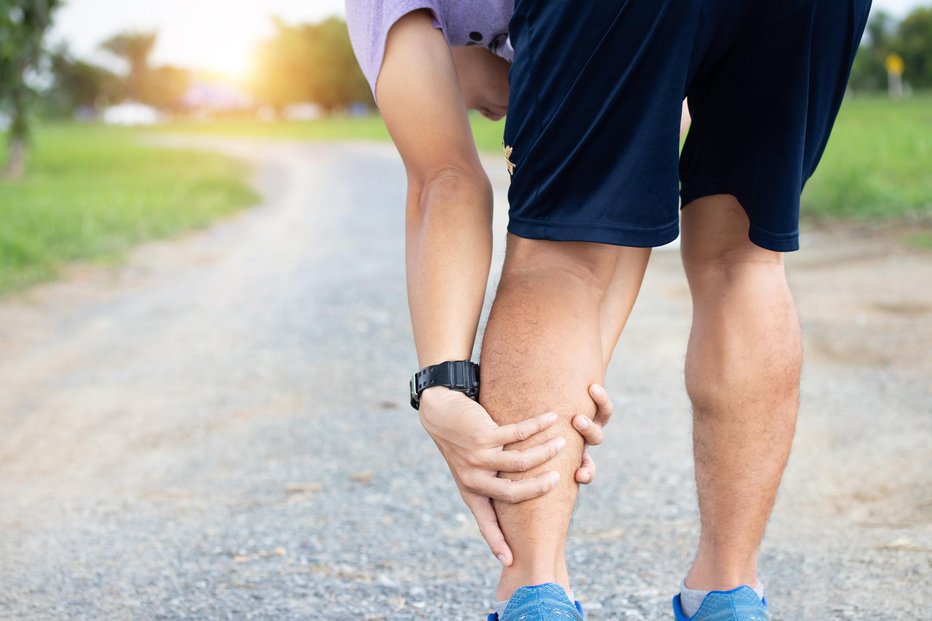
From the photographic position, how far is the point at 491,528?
1.20m

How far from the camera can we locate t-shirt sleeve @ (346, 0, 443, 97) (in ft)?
4.30

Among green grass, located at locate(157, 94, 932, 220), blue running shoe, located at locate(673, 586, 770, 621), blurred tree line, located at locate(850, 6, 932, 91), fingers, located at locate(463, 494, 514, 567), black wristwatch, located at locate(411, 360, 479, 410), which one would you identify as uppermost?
black wristwatch, located at locate(411, 360, 479, 410)

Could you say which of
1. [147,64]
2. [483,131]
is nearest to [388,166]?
[483,131]

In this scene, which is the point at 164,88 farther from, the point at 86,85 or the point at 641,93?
the point at 641,93

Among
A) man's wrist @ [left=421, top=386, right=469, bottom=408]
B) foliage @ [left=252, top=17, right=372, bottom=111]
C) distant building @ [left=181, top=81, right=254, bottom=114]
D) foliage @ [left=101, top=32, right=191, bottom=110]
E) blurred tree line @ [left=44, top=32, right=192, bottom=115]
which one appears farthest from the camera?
foliage @ [left=101, top=32, right=191, bottom=110]

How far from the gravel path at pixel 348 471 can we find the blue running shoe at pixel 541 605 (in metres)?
0.55

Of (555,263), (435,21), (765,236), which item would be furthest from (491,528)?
(435,21)

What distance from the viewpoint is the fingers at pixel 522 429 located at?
115cm

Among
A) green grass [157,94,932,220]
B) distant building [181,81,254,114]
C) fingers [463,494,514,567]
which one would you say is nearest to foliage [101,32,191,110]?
distant building [181,81,254,114]

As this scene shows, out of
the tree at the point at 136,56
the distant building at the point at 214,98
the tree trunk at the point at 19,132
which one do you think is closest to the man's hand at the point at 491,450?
the tree trunk at the point at 19,132

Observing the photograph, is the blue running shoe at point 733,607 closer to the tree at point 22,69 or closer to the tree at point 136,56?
the tree at point 22,69

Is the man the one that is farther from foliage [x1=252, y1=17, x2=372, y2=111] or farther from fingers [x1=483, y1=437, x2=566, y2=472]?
foliage [x1=252, y1=17, x2=372, y2=111]

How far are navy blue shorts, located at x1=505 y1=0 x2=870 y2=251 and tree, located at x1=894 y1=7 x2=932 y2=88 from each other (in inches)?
2093

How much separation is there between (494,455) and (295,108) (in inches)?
2553
